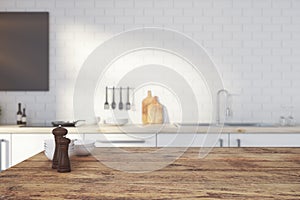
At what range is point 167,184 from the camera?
141 cm

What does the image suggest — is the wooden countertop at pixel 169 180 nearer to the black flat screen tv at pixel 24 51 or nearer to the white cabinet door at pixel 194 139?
the white cabinet door at pixel 194 139

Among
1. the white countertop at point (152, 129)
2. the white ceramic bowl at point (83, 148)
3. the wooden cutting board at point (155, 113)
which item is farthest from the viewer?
the wooden cutting board at point (155, 113)

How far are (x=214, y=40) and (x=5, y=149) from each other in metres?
2.54

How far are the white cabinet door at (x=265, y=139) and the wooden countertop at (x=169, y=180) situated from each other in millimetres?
1826

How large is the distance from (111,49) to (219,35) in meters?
1.25

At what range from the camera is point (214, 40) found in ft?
14.4

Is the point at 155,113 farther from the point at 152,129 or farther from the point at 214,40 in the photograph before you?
the point at 214,40

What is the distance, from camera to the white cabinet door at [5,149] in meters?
3.78

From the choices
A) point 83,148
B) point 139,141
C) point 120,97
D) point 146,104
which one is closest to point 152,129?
point 139,141

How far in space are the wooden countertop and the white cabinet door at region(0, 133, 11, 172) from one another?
2032 mm

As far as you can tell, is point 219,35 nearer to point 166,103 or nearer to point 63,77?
point 166,103

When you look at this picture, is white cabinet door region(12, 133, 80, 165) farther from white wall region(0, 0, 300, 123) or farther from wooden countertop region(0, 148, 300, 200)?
wooden countertop region(0, 148, 300, 200)

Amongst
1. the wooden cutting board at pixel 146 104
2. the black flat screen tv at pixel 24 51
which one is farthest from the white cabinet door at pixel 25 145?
the wooden cutting board at pixel 146 104

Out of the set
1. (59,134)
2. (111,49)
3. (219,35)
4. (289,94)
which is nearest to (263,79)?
(289,94)
